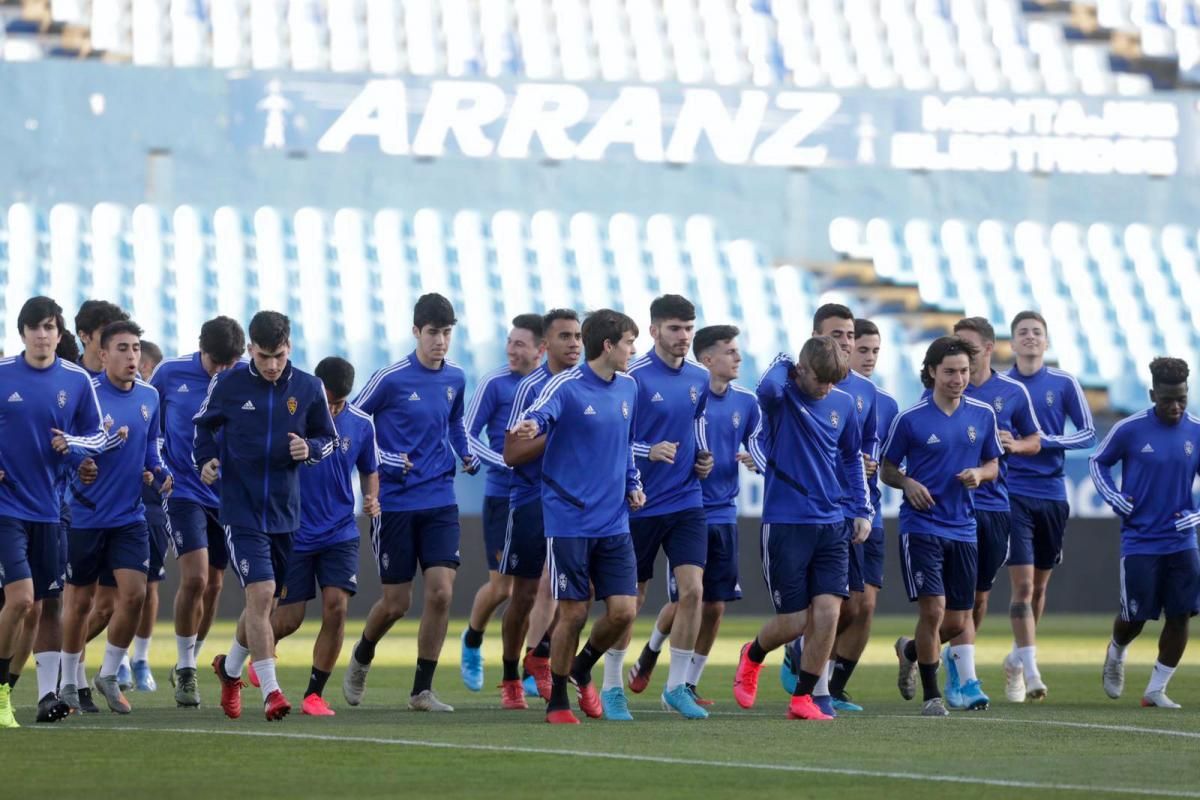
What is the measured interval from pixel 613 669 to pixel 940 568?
6.56 feet

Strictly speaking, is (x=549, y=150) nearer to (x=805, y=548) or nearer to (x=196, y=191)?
(x=196, y=191)

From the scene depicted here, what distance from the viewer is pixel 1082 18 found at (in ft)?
116

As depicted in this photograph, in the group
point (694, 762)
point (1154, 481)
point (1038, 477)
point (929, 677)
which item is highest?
point (1038, 477)

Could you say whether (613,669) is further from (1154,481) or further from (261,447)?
(1154,481)

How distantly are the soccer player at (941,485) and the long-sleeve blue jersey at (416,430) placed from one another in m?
2.56

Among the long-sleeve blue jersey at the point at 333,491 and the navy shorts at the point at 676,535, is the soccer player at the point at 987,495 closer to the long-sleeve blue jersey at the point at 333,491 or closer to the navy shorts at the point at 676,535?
the navy shorts at the point at 676,535

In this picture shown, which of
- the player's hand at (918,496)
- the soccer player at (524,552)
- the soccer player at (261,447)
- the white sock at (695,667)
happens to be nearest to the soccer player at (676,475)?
the white sock at (695,667)

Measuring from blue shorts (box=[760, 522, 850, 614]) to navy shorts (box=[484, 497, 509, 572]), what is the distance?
10.4 feet

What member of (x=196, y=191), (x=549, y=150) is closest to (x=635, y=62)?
(x=549, y=150)

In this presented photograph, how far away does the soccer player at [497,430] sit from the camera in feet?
44.7

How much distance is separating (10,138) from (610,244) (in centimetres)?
865

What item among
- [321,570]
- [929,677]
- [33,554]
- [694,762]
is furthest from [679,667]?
[33,554]

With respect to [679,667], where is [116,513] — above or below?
above

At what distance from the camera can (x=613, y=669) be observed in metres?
11.5
